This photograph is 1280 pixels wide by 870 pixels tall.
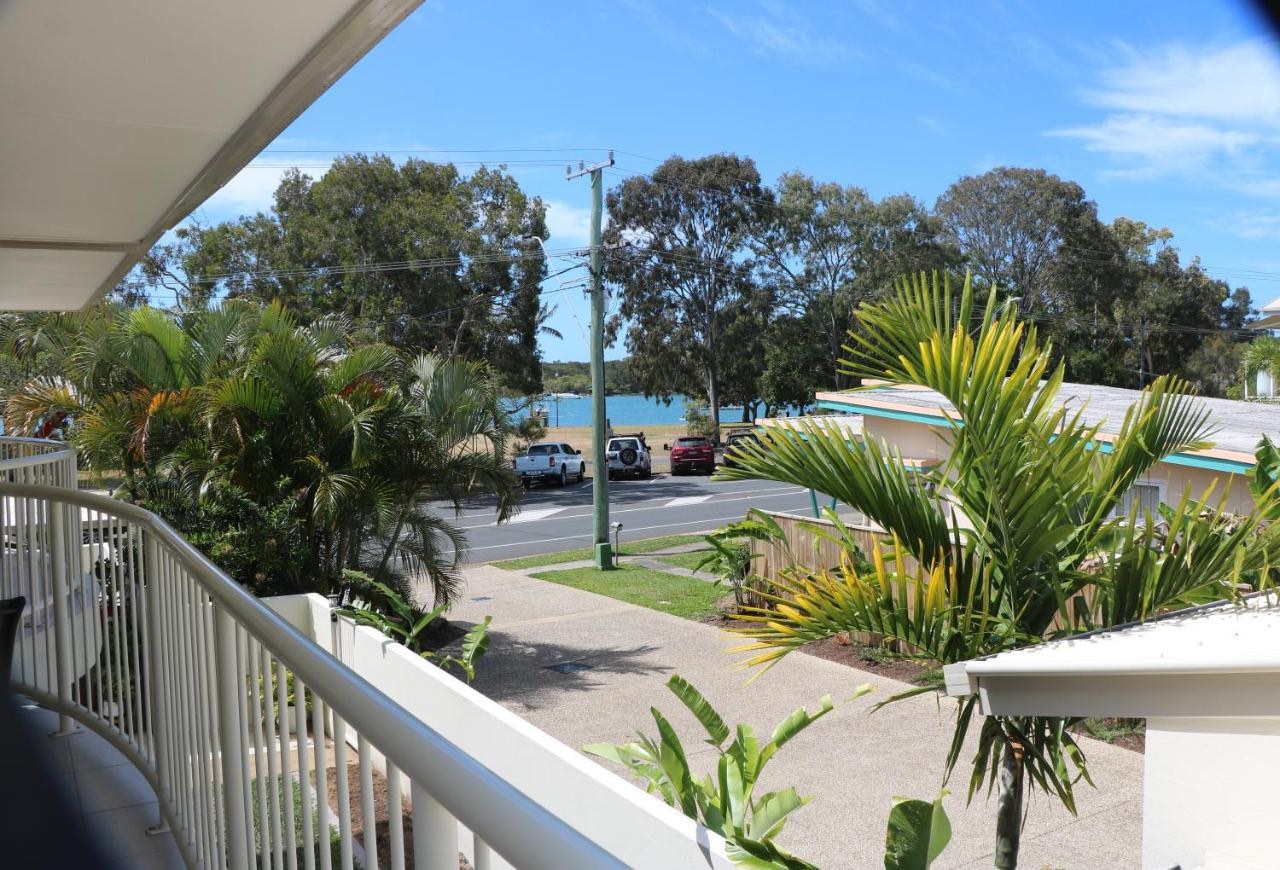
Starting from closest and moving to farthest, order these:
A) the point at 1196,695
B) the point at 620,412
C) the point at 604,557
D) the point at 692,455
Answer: the point at 1196,695
the point at 604,557
the point at 692,455
the point at 620,412

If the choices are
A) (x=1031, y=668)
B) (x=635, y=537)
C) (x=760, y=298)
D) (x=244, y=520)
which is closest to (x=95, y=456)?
(x=244, y=520)

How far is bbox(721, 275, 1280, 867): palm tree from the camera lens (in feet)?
15.4

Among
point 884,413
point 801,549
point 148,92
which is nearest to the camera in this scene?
point 148,92

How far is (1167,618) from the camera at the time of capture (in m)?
4.70

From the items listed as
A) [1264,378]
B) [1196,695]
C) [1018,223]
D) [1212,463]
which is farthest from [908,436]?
[1018,223]

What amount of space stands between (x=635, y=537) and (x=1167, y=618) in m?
20.4

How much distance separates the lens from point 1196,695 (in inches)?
147

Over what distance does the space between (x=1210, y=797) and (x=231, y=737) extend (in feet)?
17.4

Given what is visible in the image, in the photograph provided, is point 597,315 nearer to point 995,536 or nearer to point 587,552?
point 587,552

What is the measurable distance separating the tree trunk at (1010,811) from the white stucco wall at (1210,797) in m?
1.25

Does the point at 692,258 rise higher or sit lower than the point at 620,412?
higher

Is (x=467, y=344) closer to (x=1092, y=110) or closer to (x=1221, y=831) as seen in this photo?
(x=1221, y=831)

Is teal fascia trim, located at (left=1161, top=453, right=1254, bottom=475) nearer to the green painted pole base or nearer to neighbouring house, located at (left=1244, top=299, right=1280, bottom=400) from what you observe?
the green painted pole base

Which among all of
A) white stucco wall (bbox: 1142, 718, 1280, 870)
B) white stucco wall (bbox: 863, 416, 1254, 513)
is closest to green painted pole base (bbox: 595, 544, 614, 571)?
white stucco wall (bbox: 863, 416, 1254, 513)
